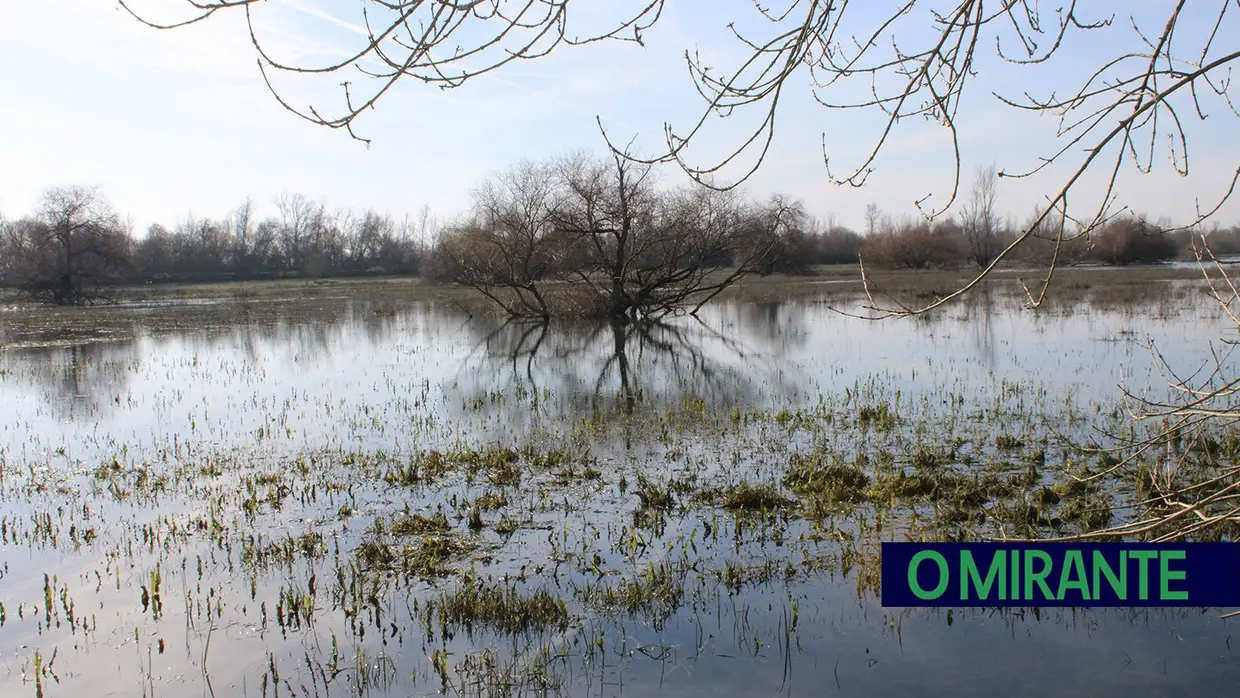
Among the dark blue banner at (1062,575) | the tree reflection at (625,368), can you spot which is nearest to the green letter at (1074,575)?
the dark blue banner at (1062,575)

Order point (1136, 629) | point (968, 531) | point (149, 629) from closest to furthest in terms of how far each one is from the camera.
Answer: point (1136, 629) < point (149, 629) < point (968, 531)

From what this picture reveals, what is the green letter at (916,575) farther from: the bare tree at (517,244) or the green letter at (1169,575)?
the bare tree at (517,244)

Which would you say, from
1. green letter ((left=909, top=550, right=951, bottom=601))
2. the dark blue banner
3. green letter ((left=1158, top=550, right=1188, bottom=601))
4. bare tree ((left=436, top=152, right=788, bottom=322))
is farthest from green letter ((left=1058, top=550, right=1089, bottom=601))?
bare tree ((left=436, top=152, right=788, bottom=322))

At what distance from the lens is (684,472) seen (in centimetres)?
927

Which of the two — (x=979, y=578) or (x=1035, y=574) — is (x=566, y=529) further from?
(x=1035, y=574)

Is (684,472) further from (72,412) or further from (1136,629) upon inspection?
(72,412)

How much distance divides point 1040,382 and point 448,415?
29.9 feet

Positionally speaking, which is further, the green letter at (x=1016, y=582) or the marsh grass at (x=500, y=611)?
the marsh grass at (x=500, y=611)

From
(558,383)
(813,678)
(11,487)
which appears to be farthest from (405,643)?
(558,383)

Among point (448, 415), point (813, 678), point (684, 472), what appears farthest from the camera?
point (448, 415)

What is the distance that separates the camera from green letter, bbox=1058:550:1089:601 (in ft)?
17.4

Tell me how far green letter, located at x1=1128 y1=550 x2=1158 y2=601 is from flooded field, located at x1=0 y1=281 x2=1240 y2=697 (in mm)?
187

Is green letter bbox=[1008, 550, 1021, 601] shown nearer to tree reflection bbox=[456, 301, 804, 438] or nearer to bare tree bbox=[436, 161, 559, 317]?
tree reflection bbox=[456, 301, 804, 438]

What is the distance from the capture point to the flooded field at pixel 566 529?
208 inches
